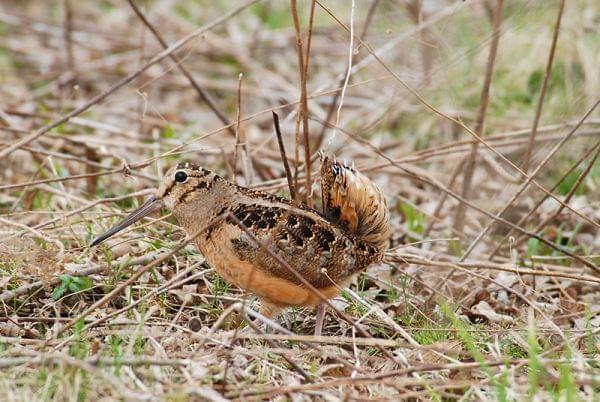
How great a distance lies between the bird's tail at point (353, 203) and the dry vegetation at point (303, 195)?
294 mm

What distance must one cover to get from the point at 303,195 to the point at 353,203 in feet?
2.84

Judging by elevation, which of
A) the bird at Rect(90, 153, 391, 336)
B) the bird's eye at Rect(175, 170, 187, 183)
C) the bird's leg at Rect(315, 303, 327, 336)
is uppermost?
the bird's eye at Rect(175, 170, 187, 183)

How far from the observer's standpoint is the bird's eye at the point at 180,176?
14.8 feet

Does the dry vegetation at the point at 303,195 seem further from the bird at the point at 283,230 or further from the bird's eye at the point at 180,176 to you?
the bird's eye at the point at 180,176

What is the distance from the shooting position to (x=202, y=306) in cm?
485

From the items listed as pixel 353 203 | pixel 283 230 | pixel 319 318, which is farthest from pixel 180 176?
pixel 319 318

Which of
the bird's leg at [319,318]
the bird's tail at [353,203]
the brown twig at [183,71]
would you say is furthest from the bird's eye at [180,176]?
the brown twig at [183,71]

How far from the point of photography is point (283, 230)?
4.37 metres

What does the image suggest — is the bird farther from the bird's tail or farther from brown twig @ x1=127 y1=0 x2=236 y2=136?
brown twig @ x1=127 y1=0 x2=236 y2=136

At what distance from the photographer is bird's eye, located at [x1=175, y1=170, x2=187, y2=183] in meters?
4.52

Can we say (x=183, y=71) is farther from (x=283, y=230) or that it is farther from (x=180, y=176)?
(x=283, y=230)

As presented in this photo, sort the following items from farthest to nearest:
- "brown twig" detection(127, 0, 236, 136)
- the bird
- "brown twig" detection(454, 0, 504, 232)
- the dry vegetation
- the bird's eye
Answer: "brown twig" detection(127, 0, 236, 136)
"brown twig" detection(454, 0, 504, 232)
the bird's eye
the bird
the dry vegetation

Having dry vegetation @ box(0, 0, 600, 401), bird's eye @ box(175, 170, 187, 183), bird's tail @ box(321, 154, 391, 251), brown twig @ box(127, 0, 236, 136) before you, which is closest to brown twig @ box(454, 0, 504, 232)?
dry vegetation @ box(0, 0, 600, 401)

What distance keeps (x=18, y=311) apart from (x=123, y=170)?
3.01 feet
